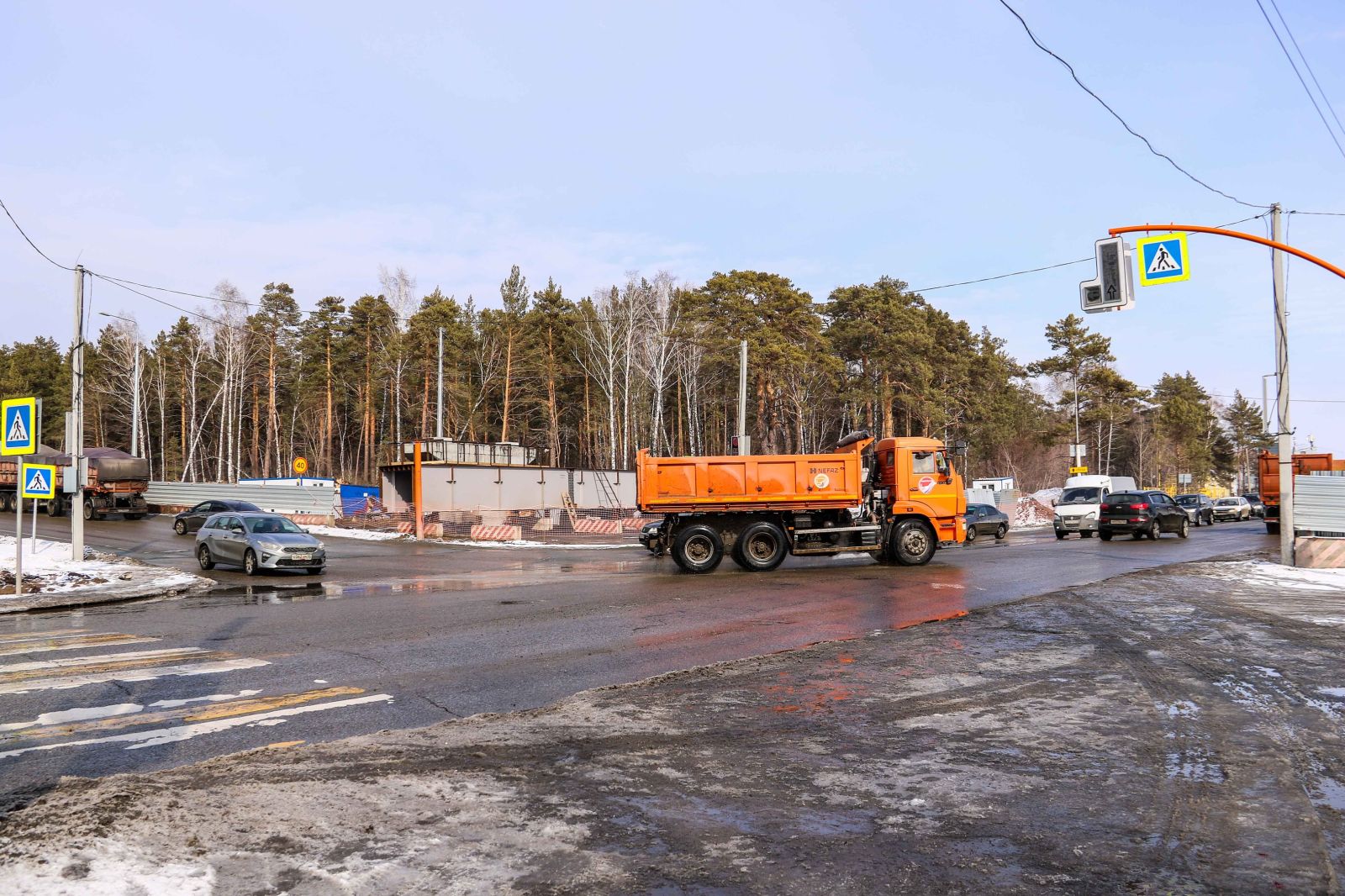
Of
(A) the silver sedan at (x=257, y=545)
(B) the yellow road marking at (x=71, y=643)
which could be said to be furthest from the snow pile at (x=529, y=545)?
(B) the yellow road marking at (x=71, y=643)

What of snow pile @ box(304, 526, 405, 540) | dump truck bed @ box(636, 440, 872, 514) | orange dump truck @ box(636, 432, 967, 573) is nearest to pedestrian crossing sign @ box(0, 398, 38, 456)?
orange dump truck @ box(636, 432, 967, 573)

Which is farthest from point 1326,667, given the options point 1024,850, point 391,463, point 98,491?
point 98,491

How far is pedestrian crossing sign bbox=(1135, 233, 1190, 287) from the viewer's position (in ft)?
54.7

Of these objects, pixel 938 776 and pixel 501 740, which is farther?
pixel 501 740

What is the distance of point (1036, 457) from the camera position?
92438 millimetres

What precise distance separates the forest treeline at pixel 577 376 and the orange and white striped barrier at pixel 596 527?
17937 mm

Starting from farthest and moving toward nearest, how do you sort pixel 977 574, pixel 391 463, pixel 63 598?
pixel 391 463 < pixel 977 574 < pixel 63 598

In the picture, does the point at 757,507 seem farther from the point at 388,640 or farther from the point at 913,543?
the point at 388,640

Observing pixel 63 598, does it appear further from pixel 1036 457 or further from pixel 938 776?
pixel 1036 457

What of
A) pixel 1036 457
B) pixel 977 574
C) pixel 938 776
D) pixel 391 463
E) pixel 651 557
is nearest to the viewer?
pixel 938 776

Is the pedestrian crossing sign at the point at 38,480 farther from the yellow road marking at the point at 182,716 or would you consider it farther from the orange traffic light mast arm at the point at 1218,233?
the orange traffic light mast arm at the point at 1218,233

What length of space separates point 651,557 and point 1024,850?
22.3 m

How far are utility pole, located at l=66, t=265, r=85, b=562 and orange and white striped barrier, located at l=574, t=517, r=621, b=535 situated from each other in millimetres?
17020

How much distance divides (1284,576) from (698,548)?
12.0 meters
